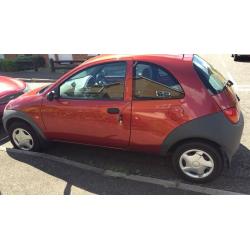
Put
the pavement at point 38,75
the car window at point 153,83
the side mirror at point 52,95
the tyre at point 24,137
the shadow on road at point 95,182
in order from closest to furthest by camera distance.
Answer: the car window at point 153,83 → the shadow on road at point 95,182 → the side mirror at point 52,95 → the tyre at point 24,137 → the pavement at point 38,75

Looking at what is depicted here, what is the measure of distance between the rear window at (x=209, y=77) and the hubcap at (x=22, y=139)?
2.79 meters

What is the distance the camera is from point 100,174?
13.6ft

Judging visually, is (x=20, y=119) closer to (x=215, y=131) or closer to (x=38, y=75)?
(x=215, y=131)

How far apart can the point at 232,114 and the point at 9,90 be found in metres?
4.58

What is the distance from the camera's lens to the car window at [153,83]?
11.8 ft

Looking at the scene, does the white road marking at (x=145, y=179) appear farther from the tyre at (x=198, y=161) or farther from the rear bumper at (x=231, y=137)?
the rear bumper at (x=231, y=137)

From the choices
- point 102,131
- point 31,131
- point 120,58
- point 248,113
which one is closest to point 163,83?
point 120,58

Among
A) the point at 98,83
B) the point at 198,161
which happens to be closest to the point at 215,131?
the point at 198,161

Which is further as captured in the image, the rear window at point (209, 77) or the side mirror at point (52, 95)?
the side mirror at point (52, 95)

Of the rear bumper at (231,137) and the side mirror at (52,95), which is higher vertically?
the side mirror at (52,95)

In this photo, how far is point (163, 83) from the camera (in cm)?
364

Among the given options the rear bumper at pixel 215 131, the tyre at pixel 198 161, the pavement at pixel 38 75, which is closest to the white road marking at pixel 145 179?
the tyre at pixel 198 161

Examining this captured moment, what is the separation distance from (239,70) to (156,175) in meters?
7.41

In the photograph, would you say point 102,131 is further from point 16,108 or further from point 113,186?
point 16,108
